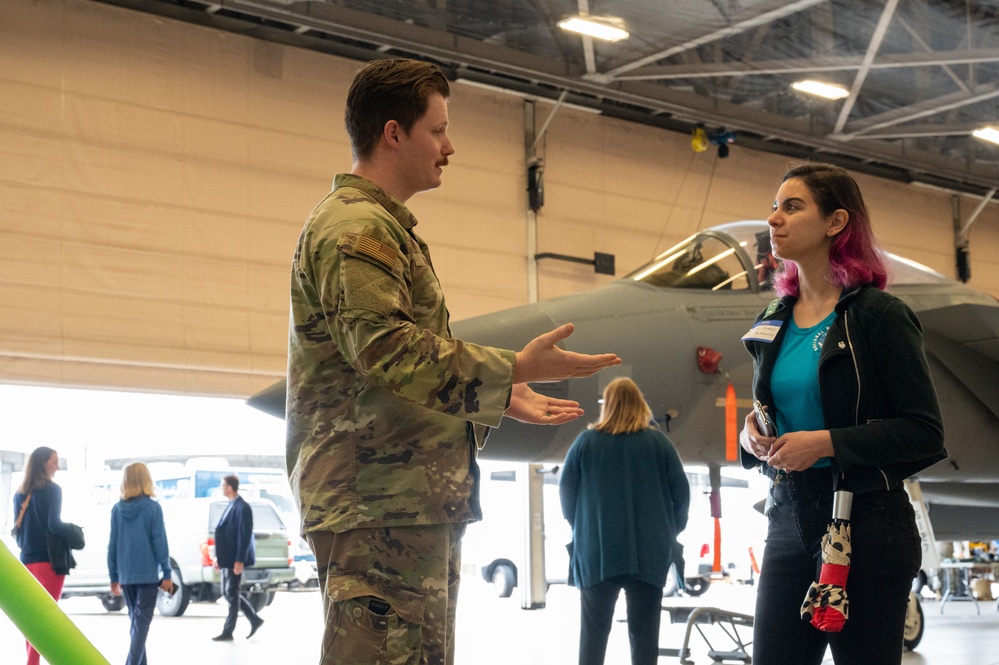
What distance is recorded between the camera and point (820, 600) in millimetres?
2410

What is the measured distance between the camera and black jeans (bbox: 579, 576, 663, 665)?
532 cm

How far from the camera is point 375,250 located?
2.06 metres

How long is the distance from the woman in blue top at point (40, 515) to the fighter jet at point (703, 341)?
9.28 ft

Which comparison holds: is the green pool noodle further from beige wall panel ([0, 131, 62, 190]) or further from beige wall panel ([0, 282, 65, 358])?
beige wall panel ([0, 131, 62, 190])

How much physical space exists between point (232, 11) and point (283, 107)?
3.80 ft

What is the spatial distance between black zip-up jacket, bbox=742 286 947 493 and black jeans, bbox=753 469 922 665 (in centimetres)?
8

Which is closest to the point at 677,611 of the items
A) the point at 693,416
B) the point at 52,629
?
the point at 693,416

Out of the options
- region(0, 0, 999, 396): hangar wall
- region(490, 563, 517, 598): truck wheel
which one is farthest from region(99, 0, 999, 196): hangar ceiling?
region(490, 563, 517, 598): truck wheel

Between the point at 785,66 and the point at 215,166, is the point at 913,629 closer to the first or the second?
the point at 785,66

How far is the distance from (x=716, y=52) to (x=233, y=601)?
333 inches

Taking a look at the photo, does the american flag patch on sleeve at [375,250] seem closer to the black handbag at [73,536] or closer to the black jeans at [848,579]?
the black jeans at [848,579]

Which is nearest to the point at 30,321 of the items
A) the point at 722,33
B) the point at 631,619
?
the point at 631,619

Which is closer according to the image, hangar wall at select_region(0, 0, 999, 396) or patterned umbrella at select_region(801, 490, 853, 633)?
patterned umbrella at select_region(801, 490, 853, 633)

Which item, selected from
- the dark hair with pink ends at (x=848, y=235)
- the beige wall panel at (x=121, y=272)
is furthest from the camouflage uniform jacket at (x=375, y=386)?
the beige wall panel at (x=121, y=272)
